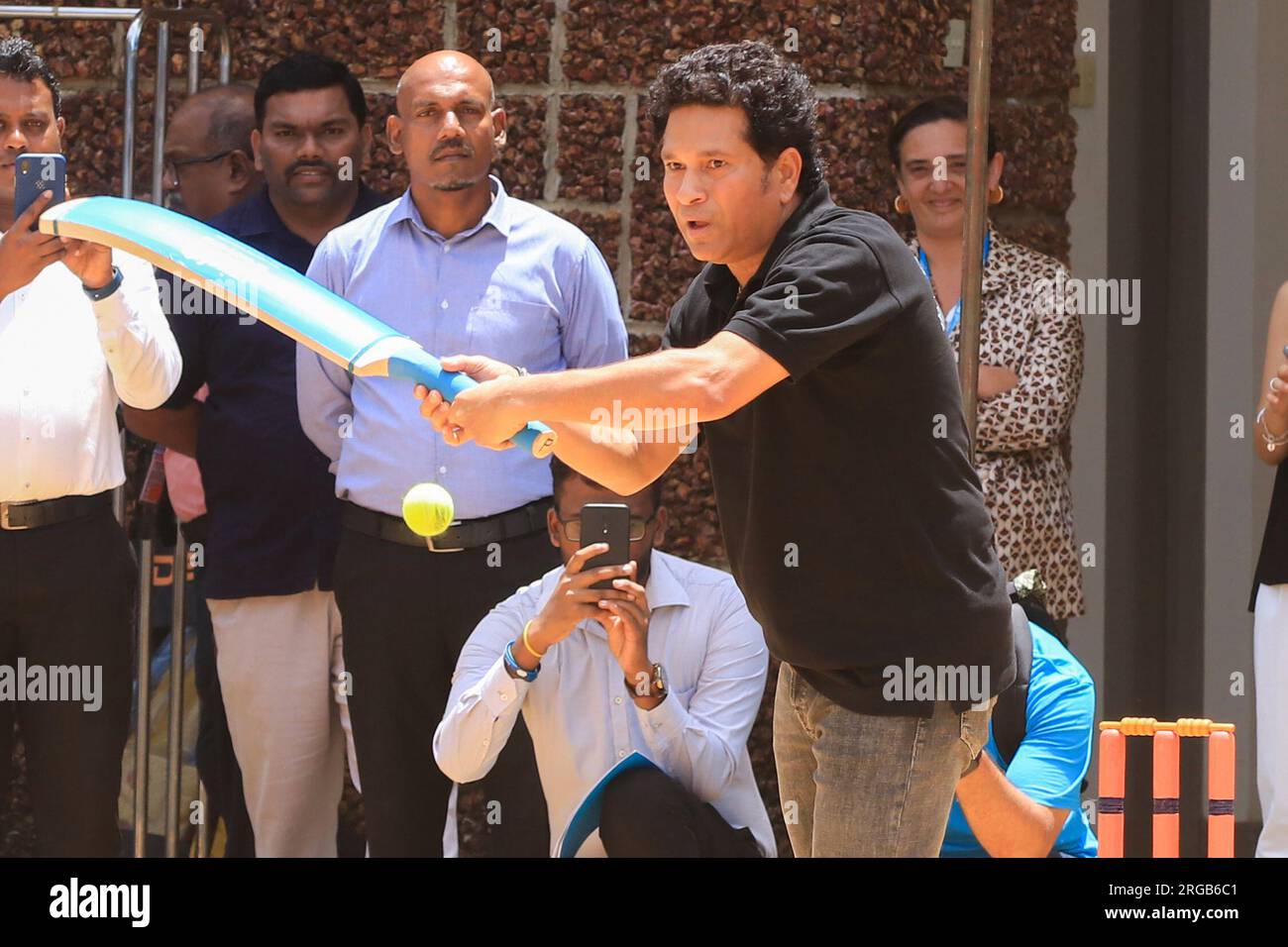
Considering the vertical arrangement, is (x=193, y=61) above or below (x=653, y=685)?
above

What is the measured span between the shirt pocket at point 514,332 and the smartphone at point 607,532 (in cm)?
63

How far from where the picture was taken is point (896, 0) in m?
5.33

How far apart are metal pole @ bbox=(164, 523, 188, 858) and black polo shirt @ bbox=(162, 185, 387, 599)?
5.2 inches

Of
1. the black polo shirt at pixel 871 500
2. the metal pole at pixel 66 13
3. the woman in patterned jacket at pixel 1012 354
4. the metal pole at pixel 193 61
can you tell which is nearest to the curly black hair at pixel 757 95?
the black polo shirt at pixel 871 500

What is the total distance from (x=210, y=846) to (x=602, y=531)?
1.81 m

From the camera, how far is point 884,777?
3.02 metres

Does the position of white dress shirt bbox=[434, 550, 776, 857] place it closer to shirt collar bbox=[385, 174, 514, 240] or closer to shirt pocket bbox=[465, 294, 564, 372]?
shirt pocket bbox=[465, 294, 564, 372]

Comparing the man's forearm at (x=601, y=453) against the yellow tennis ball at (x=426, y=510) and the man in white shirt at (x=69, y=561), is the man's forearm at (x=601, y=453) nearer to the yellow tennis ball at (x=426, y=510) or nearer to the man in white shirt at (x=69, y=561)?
the yellow tennis ball at (x=426, y=510)

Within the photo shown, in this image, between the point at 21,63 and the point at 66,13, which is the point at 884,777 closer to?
the point at 21,63

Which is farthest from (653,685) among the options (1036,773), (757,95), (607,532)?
(757,95)

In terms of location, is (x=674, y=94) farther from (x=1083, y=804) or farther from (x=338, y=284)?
(x=1083, y=804)

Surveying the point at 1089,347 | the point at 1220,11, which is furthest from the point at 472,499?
the point at 1220,11

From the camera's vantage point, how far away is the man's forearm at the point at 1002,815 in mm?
3521

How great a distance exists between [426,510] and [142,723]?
1.44m
